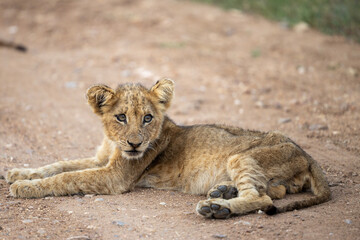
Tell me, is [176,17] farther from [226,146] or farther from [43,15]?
[226,146]

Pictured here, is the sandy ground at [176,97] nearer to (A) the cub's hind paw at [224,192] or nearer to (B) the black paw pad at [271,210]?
(B) the black paw pad at [271,210]

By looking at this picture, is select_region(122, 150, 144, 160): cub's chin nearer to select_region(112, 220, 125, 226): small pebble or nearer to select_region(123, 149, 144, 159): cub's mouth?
select_region(123, 149, 144, 159): cub's mouth

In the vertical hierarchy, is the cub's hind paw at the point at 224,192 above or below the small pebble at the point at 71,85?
above

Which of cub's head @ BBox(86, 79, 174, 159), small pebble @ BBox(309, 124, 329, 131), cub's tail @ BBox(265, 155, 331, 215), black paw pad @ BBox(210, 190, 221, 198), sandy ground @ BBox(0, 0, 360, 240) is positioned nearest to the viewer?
sandy ground @ BBox(0, 0, 360, 240)

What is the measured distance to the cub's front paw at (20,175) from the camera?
5.48 m

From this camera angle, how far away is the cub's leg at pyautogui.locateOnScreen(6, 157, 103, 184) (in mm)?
5500

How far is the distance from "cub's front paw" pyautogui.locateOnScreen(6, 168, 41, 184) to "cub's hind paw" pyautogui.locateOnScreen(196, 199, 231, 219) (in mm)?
2133

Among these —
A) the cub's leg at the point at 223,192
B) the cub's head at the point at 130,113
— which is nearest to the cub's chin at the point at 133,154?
the cub's head at the point at 130,113

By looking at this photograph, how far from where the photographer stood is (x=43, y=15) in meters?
14.6

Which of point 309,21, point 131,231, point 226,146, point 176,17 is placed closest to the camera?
point 131,231

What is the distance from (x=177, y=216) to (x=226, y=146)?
1.13 m

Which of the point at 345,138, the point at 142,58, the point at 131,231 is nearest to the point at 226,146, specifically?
the point at 131,231

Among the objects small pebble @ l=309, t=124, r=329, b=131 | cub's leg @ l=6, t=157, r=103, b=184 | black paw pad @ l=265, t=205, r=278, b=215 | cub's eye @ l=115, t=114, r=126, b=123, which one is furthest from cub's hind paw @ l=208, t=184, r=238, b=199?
small pebble @ l=309, t=124, r=329, b=131

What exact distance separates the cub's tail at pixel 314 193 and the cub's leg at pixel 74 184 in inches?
68.2
